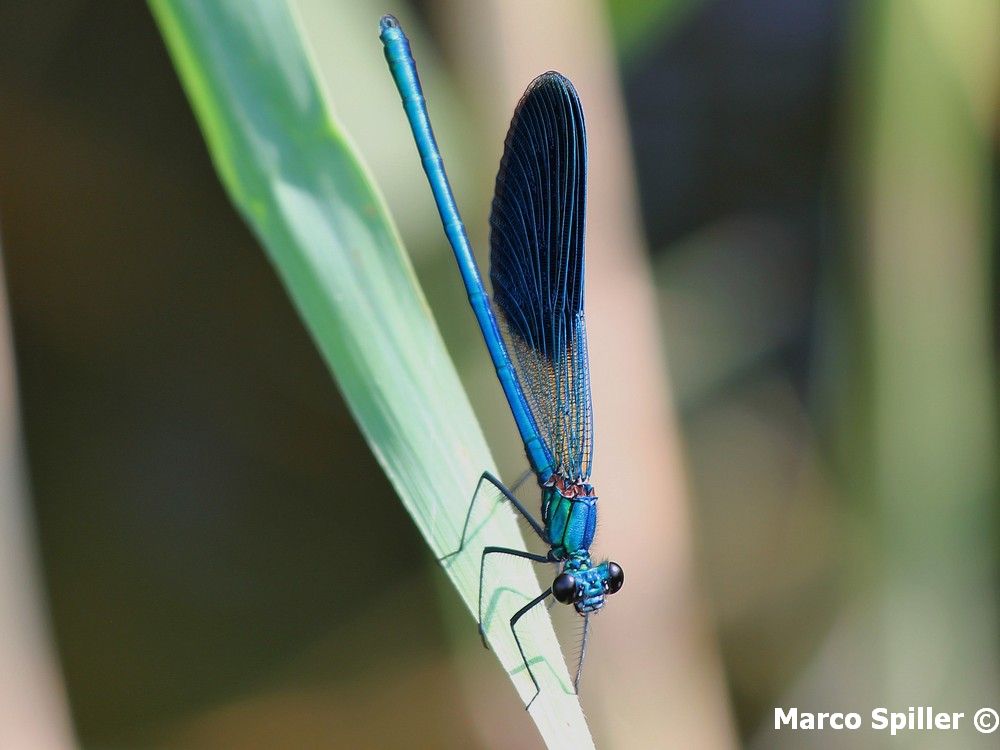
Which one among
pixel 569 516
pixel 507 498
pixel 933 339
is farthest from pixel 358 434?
pixel 933 339

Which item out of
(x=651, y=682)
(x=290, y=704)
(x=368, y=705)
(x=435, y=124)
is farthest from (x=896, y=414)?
(x=290, y=704)

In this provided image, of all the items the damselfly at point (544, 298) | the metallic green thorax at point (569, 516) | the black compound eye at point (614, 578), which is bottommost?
the black compound eye at point (614, 578)

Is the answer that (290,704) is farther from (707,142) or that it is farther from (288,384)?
(707,142)

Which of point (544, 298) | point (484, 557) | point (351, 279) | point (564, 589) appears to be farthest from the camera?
point (544, 298)

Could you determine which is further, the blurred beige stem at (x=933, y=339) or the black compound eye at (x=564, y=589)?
the blurred beige stem at (x=933, y=339)

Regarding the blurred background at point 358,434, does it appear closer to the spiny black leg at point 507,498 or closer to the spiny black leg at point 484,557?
the spiny black leg at point 507,498

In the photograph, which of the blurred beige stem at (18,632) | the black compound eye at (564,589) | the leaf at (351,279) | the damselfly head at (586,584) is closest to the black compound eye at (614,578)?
the damselfly head at (586,584)

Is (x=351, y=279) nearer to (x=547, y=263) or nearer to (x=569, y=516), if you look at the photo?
(x=547, y=263)
